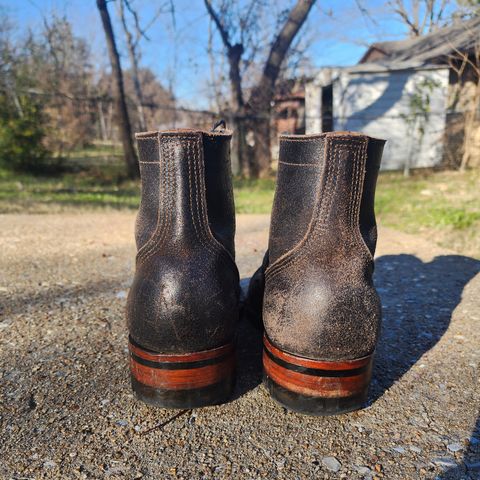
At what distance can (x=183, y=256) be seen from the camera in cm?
124

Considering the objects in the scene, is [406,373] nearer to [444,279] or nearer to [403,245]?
[444,279]

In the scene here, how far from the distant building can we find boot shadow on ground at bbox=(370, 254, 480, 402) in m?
8.47

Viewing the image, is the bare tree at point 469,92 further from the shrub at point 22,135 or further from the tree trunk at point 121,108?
the shrub at point 22,135

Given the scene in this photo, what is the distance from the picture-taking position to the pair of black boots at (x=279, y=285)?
3.97ft

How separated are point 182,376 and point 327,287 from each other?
50cm

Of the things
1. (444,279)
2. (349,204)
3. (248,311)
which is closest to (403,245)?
(444,279)

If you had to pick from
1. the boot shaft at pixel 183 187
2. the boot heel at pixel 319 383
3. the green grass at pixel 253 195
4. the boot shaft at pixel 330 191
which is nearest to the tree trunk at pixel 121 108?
the green grass at pixel 253 195

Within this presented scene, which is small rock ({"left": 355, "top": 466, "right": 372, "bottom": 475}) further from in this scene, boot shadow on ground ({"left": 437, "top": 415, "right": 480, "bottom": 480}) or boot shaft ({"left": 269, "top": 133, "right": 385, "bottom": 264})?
boot shaft ({"left": 269, "top": 133, "right": 385, "bottom": 264})

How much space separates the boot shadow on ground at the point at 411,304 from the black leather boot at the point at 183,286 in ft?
1.95

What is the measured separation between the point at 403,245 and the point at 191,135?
303 centimetres

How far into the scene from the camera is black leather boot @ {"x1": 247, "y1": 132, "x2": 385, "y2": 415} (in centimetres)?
120

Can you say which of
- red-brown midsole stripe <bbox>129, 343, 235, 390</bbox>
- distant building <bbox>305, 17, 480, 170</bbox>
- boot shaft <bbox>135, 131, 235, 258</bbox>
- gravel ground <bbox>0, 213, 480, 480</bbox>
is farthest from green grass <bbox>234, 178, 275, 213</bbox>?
red-brown midsole stripe <bbox>129, 343, 235, 390</bbox>

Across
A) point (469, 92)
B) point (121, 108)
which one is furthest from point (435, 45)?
point (121, 108)

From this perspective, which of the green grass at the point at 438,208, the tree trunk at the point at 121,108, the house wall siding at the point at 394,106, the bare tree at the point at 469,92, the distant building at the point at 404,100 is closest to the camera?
the green grass at the point at 438,208
